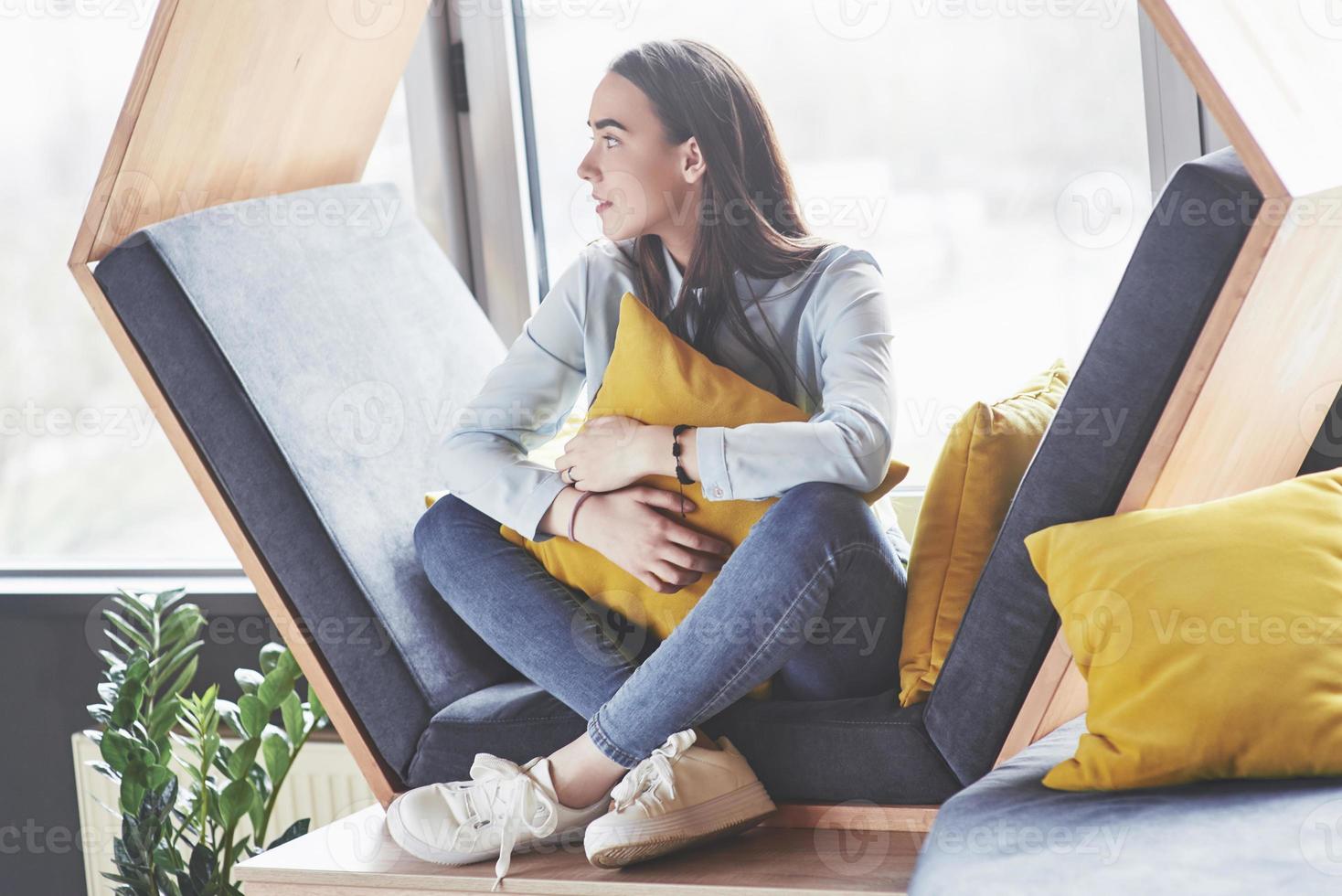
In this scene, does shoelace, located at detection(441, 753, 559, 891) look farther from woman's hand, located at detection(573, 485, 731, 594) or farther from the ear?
the ear

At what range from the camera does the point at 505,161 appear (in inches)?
94.5

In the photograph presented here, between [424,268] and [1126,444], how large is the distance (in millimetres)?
1201

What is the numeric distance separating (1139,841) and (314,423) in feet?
3.70

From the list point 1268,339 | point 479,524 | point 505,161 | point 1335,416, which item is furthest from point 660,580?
point 505,161

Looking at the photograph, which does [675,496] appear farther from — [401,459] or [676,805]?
[401,459]

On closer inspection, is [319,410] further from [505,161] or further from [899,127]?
[899,127]

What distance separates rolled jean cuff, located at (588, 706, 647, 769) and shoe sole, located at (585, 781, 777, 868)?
0.33 ft

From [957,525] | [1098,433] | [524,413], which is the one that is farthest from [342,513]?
[1098,433]

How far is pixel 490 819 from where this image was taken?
145 centimetres

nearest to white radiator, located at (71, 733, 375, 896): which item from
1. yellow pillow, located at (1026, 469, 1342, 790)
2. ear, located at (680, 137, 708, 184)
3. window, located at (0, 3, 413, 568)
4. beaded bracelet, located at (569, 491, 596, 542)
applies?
window, located at (0, 3, 413, 568)

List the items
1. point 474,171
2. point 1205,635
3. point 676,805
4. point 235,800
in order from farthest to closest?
point 474,171 < point 235,800 < point 676,805 < point 1205,635

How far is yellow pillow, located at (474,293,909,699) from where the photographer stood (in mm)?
1541

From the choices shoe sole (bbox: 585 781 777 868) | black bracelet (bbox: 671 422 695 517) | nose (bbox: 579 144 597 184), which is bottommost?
shoe sole (bbox: 585 781 777 868)

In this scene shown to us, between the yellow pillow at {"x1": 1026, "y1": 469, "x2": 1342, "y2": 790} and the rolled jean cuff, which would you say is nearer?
the yellow pillow at {"x1": 1026, "y1": 469, "x2": 1342, "y2": 790}
